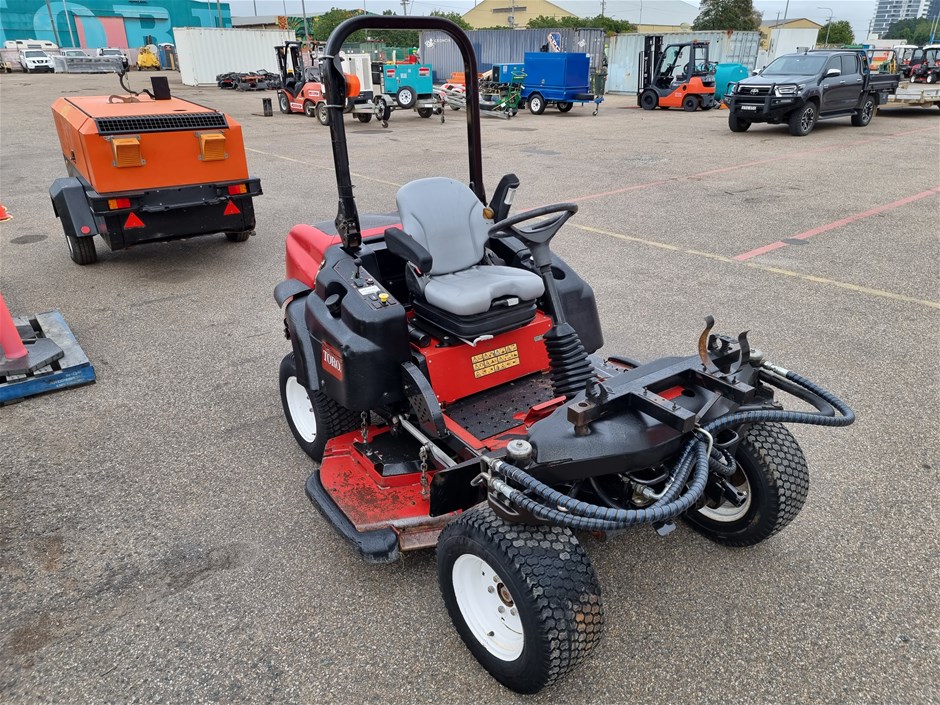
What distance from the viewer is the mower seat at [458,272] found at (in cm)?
291

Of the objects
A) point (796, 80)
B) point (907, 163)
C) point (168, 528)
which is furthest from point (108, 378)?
point (796, 80)

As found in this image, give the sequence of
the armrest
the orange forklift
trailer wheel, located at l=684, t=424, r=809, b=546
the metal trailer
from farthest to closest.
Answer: the metal trailer < the orange forklift < the armrest < trailer wheel, located at l=684, t=424, r=809, b=546

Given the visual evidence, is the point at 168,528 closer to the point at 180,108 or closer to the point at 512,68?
the point at 180,108

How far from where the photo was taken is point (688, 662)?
7.70 feet

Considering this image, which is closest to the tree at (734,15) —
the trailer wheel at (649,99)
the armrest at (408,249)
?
the trailer wheel at (649,99)

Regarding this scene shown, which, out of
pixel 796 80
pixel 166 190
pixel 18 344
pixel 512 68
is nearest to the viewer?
pixel 18 344

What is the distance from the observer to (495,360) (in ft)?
10.1

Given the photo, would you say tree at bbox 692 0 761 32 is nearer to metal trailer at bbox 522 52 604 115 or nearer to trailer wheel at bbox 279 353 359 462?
metal trailer at bbox 522 52 604 115

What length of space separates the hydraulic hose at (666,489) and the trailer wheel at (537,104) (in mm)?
20007

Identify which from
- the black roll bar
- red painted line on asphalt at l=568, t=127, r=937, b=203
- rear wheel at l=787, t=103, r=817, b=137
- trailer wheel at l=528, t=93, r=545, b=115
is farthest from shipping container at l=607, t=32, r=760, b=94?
the black roll bar

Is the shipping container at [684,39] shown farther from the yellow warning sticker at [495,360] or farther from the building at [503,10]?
the building at [503,10]

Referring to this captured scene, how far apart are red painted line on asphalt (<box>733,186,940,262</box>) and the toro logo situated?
4.97 m

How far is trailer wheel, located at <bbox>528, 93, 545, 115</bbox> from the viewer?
20781mm

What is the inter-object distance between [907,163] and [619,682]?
12.4 metres
